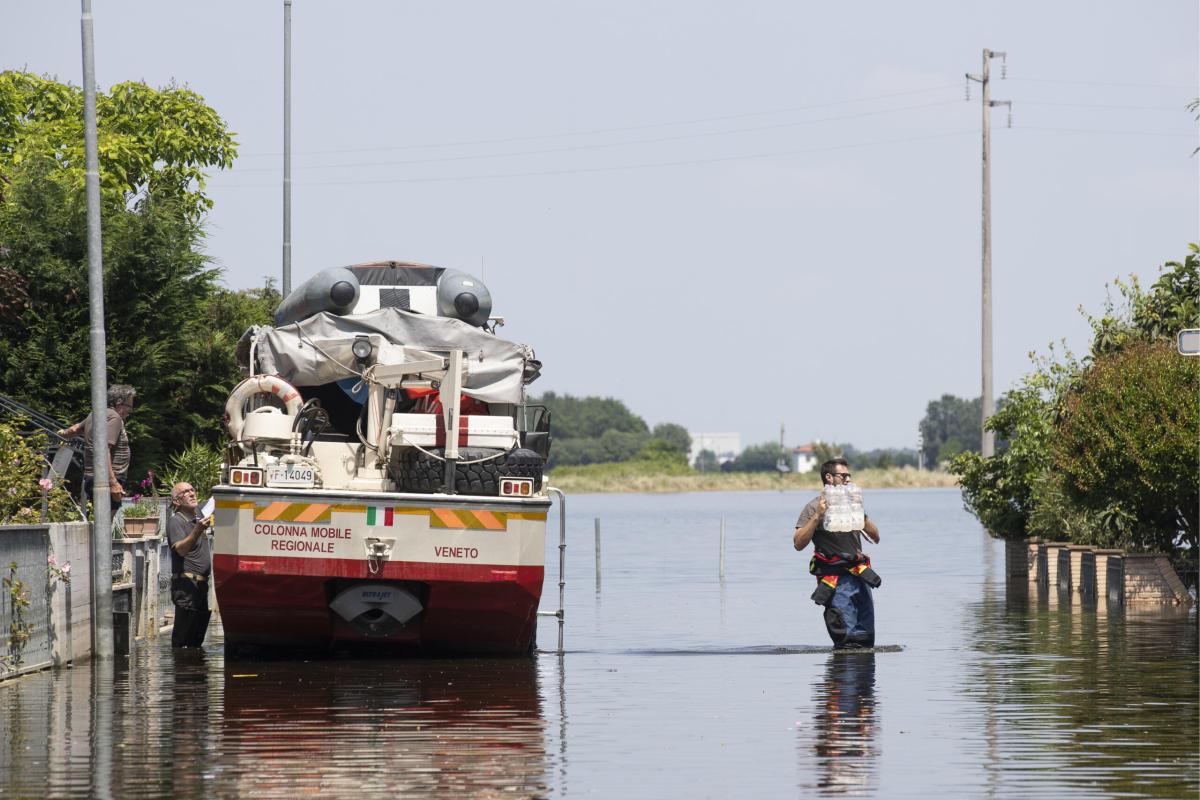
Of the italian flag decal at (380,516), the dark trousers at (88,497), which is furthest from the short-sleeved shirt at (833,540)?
the dark trousers at (88,497)

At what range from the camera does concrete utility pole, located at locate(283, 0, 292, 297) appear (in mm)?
35938

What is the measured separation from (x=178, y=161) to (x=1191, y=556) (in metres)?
22.4

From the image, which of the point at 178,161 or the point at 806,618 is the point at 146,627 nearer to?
the point at 806,618

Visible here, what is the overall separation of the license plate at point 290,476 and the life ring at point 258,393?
77 cm

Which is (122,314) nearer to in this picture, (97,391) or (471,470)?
(97,391)

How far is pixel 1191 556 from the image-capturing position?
90.4 ft

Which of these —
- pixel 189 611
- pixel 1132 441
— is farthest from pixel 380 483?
pixel 1132 441

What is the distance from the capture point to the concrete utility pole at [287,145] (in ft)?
118

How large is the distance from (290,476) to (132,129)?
25219 millimetres

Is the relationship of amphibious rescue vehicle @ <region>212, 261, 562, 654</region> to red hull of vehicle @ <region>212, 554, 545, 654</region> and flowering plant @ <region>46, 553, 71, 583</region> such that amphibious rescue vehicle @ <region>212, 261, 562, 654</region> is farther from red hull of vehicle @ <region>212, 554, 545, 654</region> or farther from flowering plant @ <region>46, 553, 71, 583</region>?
flowering plant @ <region>46, 553, 71, 583</region>

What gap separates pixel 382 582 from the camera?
1805cm

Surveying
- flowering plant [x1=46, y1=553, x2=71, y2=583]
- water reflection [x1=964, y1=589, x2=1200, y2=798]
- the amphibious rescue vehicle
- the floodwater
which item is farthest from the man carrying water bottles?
flowering plant [x1=46, y1=553, x2=71, y2=583]

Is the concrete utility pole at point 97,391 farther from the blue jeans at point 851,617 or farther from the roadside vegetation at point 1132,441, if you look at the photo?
the roadside vegetation at point 1132,441

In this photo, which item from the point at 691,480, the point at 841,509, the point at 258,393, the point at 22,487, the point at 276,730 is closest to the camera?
the point at 276,730
